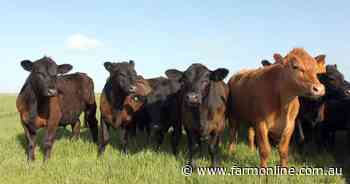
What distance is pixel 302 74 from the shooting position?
5.38m

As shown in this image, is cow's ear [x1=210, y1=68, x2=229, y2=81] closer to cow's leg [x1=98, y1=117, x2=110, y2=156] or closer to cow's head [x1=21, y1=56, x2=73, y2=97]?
cow's leg [x1=98, y1=117, x2=110, y2=156]

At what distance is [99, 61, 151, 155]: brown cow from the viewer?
730 cm

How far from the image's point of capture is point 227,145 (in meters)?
8.49

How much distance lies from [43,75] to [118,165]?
2.29 meters

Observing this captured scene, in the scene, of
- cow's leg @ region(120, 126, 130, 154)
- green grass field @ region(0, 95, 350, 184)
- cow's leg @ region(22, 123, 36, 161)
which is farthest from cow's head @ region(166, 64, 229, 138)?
cow's leg @ region(22, 123, 36, 161)

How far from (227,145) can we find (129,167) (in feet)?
9.99

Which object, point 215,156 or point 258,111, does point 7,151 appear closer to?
point 215,156

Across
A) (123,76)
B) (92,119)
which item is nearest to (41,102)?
(123,76)

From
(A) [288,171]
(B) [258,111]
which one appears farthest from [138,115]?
(A) [288,171]

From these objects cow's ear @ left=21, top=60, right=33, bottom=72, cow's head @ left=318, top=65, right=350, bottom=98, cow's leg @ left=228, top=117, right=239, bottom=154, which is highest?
cow's ear @ left=21, top=60, right=33, bottom=72

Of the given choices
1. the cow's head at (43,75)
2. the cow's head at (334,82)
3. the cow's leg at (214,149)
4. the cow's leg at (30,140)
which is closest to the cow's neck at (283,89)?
the cow's leg at (214,149)

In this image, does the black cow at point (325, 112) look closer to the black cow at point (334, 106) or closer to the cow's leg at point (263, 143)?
the black cow at point (334, 106)

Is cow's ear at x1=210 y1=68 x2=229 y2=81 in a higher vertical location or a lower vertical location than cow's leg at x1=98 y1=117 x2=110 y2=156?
higher

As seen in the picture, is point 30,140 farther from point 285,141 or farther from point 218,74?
point 285,141
